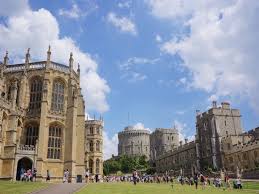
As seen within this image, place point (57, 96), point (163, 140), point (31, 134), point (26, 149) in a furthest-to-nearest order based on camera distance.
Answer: point (163, 140) < point (57, 96) < point (31, 134) < point (26, 149)

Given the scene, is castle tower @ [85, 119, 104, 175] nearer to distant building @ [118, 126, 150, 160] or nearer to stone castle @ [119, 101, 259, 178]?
stone castle @ [119, 101, 259, 178]

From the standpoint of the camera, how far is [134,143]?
139750mm

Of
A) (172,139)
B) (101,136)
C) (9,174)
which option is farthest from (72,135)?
(172,139)

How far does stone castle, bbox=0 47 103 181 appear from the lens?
145ft

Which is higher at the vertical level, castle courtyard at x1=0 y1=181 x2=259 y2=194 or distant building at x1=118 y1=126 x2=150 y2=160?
distant building at x1=118 y1=126 x2=150 y2=160

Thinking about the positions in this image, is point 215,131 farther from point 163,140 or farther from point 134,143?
point 134,143

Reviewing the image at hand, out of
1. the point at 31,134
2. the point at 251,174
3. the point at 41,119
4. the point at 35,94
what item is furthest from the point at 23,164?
the point at 251,174

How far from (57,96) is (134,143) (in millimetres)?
89298

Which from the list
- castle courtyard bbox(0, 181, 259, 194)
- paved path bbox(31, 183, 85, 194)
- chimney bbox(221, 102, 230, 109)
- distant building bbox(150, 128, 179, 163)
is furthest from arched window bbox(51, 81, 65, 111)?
distant building bbox(150, 128, 179, 163)

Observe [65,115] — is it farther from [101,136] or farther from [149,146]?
[149,146]

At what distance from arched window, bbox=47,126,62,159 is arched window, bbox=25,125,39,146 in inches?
85.4

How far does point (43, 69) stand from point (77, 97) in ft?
24.4

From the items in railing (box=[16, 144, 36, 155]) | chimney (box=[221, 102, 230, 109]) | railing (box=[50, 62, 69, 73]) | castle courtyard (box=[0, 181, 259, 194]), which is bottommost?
castle courtyard (box=[0, 181, 259, 194])

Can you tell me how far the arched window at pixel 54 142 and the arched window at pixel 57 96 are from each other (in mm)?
3620
